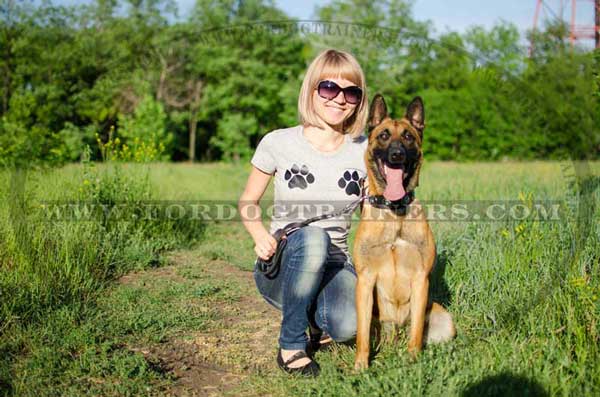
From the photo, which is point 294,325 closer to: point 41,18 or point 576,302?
point 576,302

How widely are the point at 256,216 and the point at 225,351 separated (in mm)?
954

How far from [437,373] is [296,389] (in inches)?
29.6

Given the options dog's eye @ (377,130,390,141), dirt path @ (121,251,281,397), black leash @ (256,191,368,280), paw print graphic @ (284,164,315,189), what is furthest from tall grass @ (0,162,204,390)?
dog's eye @ (377,130,390,141)

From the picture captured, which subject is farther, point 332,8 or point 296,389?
point 332,8

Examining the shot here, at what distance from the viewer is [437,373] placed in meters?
2.60

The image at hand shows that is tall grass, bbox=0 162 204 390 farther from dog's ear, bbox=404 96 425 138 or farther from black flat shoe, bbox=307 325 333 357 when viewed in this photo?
dog's ear, bbox=404 96 425 138

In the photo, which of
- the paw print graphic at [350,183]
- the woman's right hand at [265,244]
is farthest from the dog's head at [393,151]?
the woman's right hand at [265,244]

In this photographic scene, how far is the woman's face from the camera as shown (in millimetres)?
3158

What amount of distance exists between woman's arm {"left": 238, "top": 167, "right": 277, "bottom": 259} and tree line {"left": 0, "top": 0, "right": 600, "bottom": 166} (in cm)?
884

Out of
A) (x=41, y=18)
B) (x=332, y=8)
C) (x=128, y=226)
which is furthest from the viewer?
(x=332, y=8)

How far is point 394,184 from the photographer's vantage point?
295cm

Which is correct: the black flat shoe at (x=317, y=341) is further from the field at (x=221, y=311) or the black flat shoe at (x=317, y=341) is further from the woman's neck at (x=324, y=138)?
the woman's neck at (x=324, y=138)

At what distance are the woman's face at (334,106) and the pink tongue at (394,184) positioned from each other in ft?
1.59

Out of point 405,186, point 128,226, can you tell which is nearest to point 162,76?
point 128,226
